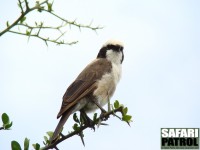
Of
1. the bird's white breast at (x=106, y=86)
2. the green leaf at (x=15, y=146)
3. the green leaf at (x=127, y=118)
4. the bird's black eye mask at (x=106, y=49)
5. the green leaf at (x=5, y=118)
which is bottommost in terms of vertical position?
the green leaf at (x=15, y=146)

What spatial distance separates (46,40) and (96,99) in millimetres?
2526

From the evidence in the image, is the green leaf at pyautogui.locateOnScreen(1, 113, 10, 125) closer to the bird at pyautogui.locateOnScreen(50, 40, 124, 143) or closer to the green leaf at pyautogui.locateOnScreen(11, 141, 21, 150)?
the green leaf at pyautogui.locateOnScreen(11, 141, 21, 150)

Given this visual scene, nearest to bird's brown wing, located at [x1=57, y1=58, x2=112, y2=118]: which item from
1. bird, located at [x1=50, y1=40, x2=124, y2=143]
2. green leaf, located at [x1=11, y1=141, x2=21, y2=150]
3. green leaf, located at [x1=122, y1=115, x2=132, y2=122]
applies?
bird, located at [x1=50, y1=40, x2=124, y2=143]

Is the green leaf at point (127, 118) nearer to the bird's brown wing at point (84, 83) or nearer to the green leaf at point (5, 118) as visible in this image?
the green leaf at point (5, 118)

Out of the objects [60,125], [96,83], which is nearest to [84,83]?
[96,83]

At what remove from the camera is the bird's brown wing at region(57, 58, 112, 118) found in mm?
4769

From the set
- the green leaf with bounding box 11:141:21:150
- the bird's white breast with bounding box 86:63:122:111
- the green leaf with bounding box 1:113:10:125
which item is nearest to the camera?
the green leaf with bounding box 11:141:21:150

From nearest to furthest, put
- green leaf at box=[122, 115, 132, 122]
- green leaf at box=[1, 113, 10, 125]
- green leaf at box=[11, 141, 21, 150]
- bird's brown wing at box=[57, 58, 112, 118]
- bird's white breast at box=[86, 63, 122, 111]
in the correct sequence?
1. green leaf at box=[11, 141, 21, 150]
2. green leaf at box=[1, 113, 10, 125]
3. green leaf at box=[122, 115, 132, 122]
4. bird's brown wing at box=[57, 58, 112, 118]
5. bird's white breast at box=[86, 63, 122, 111]

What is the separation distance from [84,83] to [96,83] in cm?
18

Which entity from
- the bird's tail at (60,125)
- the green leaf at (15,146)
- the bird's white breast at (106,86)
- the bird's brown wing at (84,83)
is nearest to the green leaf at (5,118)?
the green leaf at (15,146)

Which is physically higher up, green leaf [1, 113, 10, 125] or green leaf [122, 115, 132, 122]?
green leaf [122, 115, 132, 122]

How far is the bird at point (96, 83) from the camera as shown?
4842 mm

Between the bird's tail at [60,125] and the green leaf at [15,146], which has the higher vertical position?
the bird's tail at [60,125]

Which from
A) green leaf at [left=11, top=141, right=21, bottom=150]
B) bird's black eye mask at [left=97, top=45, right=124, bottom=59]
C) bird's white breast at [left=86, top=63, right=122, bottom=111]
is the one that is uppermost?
bird's black eye mask at [left=97, top=45, right=124, bottom=59]
